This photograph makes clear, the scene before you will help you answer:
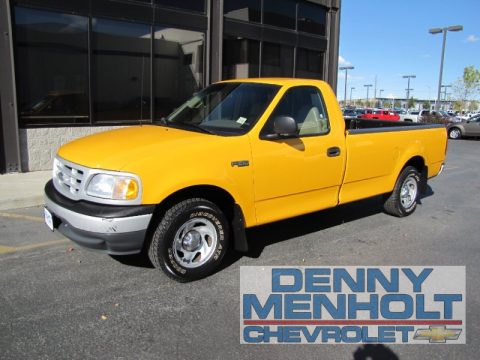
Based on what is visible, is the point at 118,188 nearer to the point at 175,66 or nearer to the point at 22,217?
the point at 22,217

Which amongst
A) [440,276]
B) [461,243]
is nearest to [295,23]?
[461,243]

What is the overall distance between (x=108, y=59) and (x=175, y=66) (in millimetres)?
1840

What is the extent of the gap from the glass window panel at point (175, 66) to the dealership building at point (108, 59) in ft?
0.08

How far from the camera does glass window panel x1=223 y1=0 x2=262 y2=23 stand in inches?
483

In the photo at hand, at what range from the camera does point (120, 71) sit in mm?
10273

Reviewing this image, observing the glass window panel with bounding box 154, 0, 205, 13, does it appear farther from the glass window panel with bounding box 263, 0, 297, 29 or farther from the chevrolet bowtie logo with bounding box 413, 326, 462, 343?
the chevrolet bowtie logo with bounding box 413, 326, 462, 343

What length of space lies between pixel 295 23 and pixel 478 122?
43.6 feet

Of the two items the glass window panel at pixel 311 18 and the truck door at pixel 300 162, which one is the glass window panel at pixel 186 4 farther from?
the truck door at pixel 300 162

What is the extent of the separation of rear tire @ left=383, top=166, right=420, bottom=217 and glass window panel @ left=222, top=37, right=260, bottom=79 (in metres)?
7.17

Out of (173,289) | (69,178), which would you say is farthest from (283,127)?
(69,178)

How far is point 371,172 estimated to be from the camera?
5785 mm

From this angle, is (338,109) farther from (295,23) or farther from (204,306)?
(295,23)

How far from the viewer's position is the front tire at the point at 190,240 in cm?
393

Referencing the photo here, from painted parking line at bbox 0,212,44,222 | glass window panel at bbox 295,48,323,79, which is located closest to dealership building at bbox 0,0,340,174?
glass window panel at bbox 295,48,323,79
